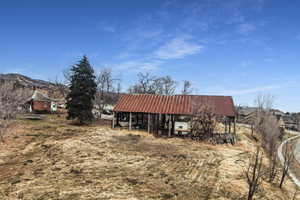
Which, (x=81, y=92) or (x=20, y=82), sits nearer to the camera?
(x=81, y=92)

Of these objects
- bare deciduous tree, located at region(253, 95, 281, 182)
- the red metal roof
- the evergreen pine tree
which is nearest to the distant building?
the evergreen pine tree

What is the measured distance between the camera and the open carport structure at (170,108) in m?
18.9

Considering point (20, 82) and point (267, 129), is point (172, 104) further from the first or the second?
point (20, 82)

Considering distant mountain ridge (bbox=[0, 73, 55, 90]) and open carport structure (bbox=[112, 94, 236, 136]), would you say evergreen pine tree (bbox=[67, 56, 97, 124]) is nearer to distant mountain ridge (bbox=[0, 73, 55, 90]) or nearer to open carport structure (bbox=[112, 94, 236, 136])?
open carport structure (bbox=[112, 94, 236, 136])

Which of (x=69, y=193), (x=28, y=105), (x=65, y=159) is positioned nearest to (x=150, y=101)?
(x=65, y=159)

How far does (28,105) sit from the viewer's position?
36.4m

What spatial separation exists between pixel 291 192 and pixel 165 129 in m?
14.6

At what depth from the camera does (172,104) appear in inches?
803

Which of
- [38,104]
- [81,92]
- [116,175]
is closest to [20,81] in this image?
[38,104]

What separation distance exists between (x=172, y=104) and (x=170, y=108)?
2.52 ft

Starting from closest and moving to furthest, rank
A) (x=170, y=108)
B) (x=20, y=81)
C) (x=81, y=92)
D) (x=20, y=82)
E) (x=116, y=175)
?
(x=116, y=175) → (x=170, y=108) → (x=81, y=92) → (x=20, y=82) → (x=20, y=81)

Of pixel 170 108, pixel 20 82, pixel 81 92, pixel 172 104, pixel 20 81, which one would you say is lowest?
pixel 170 108

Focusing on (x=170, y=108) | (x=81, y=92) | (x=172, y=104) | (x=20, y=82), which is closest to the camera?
(x=170, y=108)

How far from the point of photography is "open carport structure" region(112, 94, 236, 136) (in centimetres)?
1889
